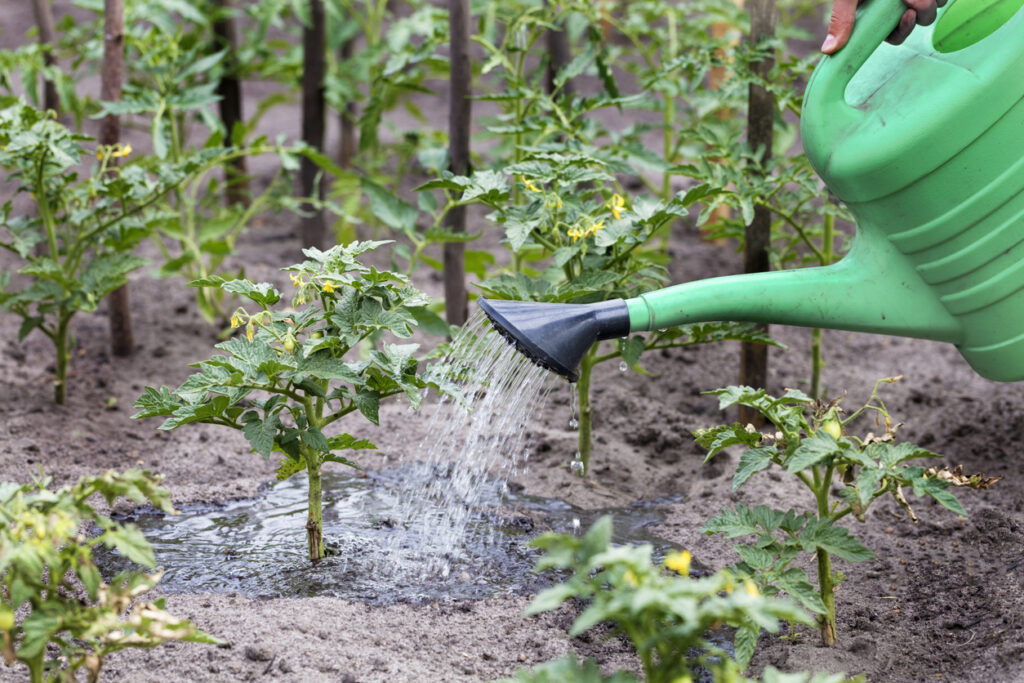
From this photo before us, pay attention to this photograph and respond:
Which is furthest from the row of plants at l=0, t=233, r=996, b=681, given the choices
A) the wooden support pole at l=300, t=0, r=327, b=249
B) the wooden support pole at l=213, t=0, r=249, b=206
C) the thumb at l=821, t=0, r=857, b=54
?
the wooden support pole at l=213, t=0, r=249, b=206

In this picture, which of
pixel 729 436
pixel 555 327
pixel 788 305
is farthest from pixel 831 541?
pixel 555 327

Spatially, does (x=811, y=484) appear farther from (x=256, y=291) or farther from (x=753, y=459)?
(x=256, y=291)

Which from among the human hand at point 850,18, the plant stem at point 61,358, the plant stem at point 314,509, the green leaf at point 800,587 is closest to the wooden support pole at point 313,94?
the plant stem at point 61,358

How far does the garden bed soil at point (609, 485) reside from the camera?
2.02m

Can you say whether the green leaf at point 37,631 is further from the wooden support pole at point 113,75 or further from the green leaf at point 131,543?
the wooden support pole at point 113,75

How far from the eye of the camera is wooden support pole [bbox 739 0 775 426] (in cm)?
293

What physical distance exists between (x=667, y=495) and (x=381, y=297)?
107 centimetres

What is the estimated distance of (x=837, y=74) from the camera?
2.05m

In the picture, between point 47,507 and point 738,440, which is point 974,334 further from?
point 47,507

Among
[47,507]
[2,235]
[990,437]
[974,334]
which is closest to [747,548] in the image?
[974,334]

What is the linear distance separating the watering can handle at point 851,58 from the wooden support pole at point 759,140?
0.79m

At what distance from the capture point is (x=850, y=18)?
6.61 ft

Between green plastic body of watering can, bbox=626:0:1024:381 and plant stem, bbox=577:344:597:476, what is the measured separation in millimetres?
541

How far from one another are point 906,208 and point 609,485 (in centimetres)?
110
